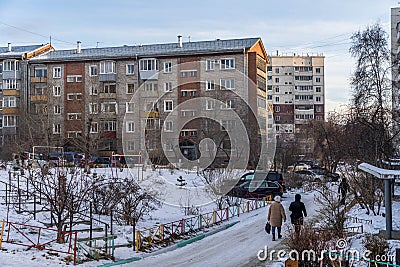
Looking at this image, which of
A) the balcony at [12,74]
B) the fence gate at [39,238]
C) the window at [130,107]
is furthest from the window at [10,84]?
the fence gate at [39,238]

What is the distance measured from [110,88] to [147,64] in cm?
508

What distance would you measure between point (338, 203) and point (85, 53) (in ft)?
161

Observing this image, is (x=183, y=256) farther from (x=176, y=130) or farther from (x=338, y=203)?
(x=176, y=130)

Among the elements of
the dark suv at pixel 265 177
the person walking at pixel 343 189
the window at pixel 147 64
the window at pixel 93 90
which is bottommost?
the dark suv at pixel 265 177

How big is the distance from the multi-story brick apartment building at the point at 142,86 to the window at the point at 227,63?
10 cm

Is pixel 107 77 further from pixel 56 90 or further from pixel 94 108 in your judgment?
pixel 56 90

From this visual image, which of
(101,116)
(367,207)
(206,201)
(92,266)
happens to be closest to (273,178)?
(206,201)

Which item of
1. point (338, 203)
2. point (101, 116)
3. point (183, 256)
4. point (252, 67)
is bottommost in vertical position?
point (183, 256)

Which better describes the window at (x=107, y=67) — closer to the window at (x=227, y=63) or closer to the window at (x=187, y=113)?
the window at (x=187, y=113)

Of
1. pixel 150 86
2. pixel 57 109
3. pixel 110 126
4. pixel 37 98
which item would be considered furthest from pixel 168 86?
pixel 37 98

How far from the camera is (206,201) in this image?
80.3 feet

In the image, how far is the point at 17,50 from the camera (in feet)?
211

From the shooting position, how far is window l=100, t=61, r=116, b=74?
5781 centimetres

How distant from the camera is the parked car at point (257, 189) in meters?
27.5
